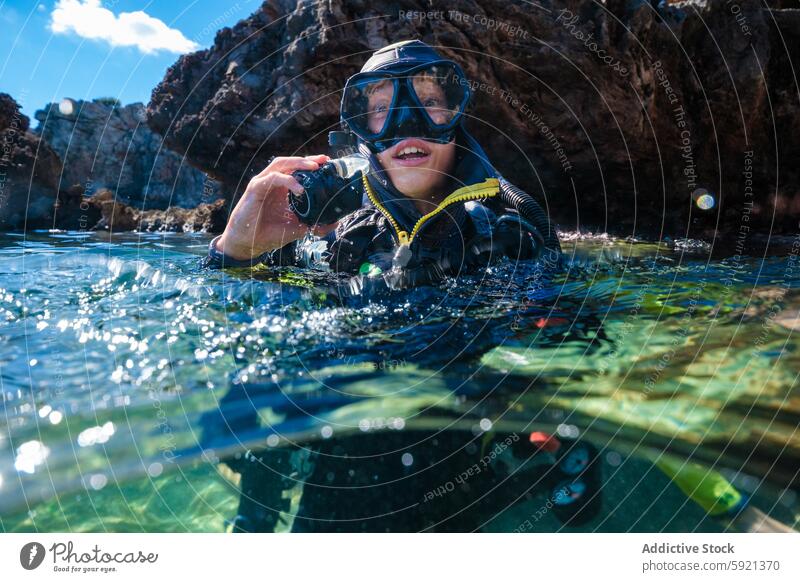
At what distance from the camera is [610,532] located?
127 centimetres

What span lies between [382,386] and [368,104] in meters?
2.06

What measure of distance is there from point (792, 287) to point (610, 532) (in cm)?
233

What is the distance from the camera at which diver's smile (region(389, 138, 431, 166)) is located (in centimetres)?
284

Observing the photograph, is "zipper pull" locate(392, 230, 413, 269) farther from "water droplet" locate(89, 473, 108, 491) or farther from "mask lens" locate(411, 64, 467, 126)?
"water droplet" locate(89, 473, 108, 491)

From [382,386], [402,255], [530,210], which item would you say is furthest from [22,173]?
[382,386]

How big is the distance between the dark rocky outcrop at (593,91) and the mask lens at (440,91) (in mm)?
3240

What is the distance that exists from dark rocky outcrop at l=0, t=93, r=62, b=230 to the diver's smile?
796cm

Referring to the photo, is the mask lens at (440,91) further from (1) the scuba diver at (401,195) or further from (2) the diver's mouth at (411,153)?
(2) the diver's mouth at (411,153)

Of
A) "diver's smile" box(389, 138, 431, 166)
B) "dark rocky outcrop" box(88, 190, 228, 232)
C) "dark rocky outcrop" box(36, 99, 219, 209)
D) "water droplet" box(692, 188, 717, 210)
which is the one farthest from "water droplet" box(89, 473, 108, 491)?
"dark rocky outcrop" box(36, 99, 219, 209)

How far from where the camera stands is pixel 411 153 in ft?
9.43

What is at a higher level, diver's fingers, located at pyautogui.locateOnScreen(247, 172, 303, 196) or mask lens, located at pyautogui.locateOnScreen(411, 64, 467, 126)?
mask lens, located at pyautogui.locateOnScreen(411, 64, 467, 126)

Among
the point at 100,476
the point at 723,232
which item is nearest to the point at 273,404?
the point at 100,476

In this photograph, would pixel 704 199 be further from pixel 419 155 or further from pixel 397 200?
pixel 397 200

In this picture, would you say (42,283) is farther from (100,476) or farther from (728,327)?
(728,327)
